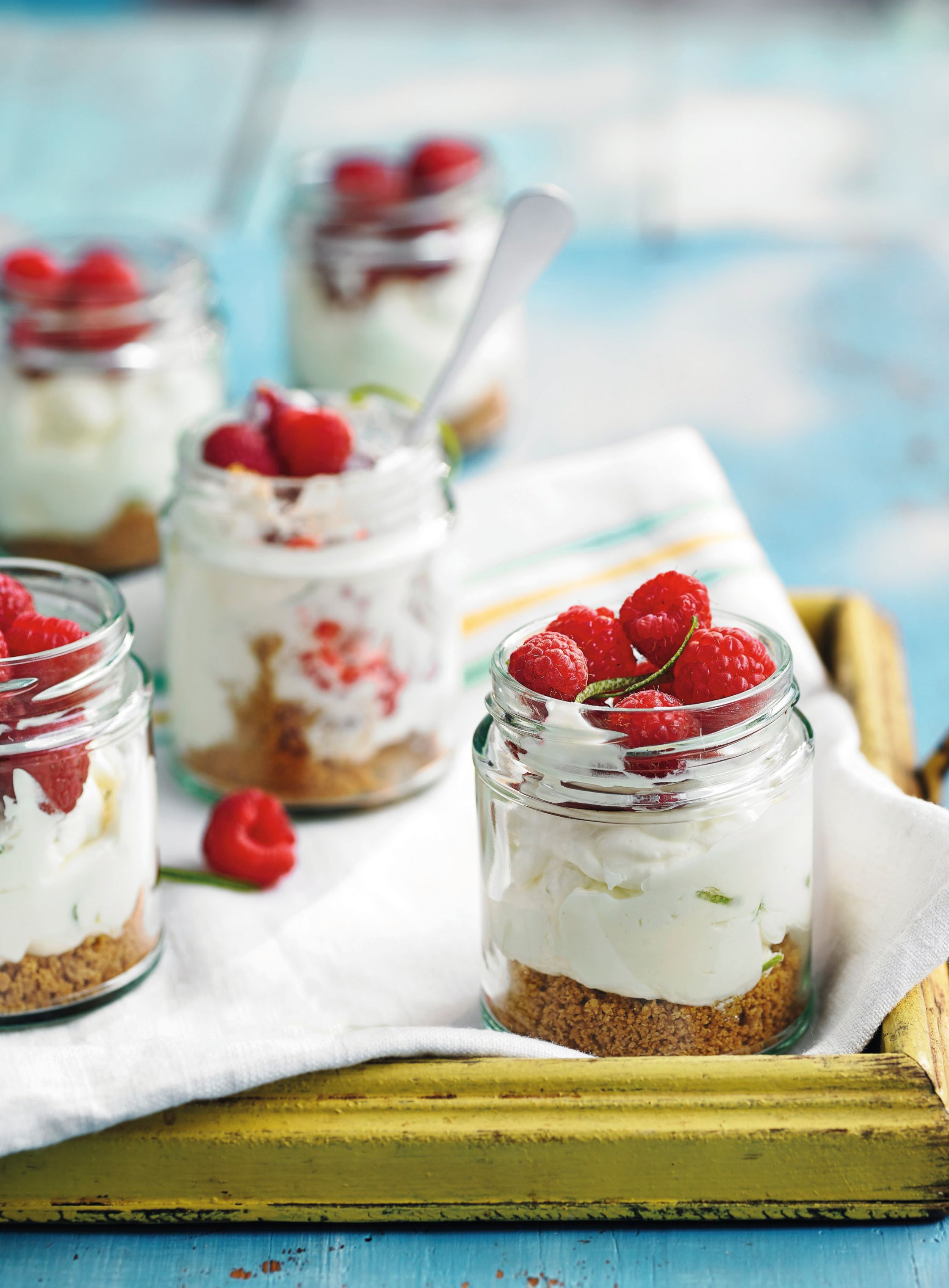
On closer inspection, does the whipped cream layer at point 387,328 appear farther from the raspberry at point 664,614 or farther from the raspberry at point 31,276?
the raspberry at point 664,614

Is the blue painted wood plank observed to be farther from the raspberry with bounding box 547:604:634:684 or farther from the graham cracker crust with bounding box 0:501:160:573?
the graham cracker crust with bounding box 0:501:160:573

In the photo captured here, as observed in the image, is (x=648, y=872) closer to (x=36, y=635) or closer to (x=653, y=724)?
(x=653, y=724)

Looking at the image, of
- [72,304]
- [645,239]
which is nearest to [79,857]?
[72,304]

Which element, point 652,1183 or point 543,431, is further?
point 543,431

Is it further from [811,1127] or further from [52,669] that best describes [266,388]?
[811,1127]

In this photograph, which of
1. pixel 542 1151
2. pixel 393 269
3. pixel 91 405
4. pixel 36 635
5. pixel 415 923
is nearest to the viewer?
pixel 542 1151

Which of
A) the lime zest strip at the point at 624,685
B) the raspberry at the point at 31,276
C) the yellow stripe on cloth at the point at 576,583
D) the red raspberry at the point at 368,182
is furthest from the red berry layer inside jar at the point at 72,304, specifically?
the lime zest strip at the point at 624,685

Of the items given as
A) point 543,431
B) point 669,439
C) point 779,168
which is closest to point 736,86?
point 779,168
